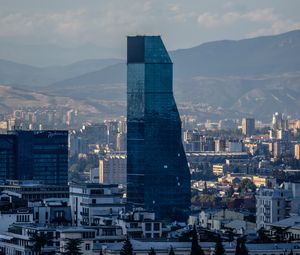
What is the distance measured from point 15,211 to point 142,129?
953 inches

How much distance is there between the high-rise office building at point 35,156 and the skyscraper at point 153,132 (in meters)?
4.49

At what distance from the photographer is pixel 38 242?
56688 millimetres

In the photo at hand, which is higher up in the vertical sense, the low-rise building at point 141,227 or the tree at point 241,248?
the low-rise building at point 141,227

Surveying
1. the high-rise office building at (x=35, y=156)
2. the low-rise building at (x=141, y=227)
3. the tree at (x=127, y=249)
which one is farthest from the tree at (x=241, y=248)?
the high-rise office building at (x=35, y=156)

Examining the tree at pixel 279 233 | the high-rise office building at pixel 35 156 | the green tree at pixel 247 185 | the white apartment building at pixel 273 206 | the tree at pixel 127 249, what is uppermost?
the high-rise office building at pixel 35 156

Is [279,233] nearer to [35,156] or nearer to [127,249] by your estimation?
[127,249]

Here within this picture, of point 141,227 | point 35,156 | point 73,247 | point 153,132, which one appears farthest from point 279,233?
point 35,156

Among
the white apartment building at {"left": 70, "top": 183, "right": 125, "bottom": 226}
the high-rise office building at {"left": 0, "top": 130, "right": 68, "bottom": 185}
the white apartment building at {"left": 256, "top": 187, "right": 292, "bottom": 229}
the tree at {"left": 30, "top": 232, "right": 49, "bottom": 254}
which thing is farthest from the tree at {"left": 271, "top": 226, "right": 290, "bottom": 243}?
the high-rise office building at {"left": 0, "top": 130, "right": 68, "bottom": 185}

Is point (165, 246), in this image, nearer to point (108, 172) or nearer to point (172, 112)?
point (172, 112)

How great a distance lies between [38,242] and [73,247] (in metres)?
3.03

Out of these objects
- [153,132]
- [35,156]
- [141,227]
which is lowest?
[141,227]

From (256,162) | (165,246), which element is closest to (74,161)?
(256,162)

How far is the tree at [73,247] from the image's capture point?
2109 inches

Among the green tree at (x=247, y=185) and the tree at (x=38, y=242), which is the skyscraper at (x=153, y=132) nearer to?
the green tree at (x=247, y=185)
